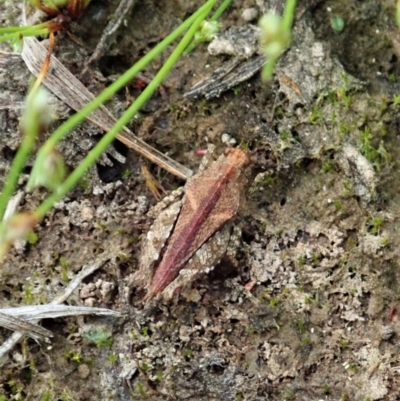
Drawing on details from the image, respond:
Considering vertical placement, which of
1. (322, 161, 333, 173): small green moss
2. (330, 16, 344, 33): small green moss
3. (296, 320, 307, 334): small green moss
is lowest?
(296, 320, 307, 334): small green moss

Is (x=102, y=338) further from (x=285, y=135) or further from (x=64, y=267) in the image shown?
(x=285, y=135)

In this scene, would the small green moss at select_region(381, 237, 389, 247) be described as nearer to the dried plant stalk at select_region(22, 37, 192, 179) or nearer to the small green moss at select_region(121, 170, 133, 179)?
the dried plant stalk at select_region(22, 37, 192, 179)

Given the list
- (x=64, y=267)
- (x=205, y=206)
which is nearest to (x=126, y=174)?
(x=205, y=206)

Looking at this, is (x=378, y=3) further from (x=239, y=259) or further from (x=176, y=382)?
(x=176, y=382)

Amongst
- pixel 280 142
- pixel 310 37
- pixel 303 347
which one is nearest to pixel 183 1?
pixel 310 37

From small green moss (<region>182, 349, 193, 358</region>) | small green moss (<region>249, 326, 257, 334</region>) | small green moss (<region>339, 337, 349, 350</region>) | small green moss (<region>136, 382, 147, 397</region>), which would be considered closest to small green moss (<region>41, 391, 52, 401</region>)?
small green moss (<region>136, 382, 147, 397</region>)

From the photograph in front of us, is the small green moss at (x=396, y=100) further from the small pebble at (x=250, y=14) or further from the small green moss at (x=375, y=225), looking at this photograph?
the small pebble at (x=250, y=14)
